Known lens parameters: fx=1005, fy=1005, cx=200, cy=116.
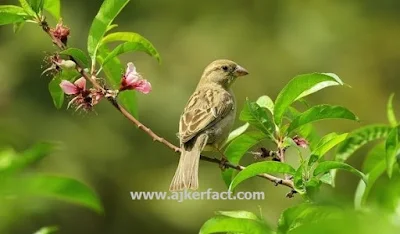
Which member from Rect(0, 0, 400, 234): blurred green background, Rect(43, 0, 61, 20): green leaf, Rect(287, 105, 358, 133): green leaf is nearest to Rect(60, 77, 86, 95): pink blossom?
Rect(43, 0, 61, 20): green leaf

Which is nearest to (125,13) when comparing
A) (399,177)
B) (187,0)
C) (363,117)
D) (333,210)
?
(187,0)

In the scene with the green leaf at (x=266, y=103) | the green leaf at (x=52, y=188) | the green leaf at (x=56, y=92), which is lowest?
the green leaf at (x=52, y=188)

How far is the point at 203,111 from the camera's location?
9.97ft

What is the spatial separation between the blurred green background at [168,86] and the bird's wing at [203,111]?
2685 mm

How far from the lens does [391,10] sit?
902 cm

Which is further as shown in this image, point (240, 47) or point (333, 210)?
point (240, 47)

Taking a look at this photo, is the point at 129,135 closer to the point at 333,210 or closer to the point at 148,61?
the point at 148,61

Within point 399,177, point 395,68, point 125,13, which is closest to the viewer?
point 399,177

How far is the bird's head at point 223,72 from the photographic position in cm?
346

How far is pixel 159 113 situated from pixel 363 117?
1819 mm

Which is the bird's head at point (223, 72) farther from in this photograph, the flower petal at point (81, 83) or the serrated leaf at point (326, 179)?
the serrated leaf at point (326, 179)

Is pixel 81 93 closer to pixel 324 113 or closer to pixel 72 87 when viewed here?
pixel 72 87

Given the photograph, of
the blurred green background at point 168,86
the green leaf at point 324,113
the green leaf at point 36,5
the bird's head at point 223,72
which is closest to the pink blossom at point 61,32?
the green leaf at point 36,5

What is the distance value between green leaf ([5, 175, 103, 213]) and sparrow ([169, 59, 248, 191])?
4.82 ft
